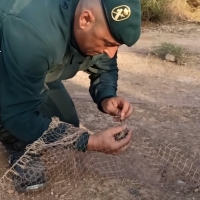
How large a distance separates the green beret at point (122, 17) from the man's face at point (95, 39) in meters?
0.03

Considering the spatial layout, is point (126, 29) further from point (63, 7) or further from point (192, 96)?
point (192, 96)

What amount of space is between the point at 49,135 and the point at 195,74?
262 centimetres

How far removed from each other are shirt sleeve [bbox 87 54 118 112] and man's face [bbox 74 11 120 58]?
460 mm

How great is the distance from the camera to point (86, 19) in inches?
73.2

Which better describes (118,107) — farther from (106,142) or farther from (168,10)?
(168,10)

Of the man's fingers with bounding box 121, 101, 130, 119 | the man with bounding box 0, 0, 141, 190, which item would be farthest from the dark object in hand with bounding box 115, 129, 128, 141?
the man's fingers with bounding box 121, 101, 130, 119

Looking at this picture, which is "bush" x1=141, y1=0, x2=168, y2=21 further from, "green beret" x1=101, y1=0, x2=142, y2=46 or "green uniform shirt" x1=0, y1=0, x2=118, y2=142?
"green beret" x1=101, y1=0, x2=142, y2=46

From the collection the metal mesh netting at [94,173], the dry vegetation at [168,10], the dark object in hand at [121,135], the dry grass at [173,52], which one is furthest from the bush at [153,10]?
the dark object in hand at [121,135]

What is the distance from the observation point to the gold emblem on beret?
70.3 inches

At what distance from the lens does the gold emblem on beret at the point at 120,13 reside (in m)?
1.79

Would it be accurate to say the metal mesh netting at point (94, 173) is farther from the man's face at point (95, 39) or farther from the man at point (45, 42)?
the man's face at point (95, 39)

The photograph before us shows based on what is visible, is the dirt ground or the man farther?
the dirt ground

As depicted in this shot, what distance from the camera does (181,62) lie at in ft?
15.5

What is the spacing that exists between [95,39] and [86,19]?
84mm
